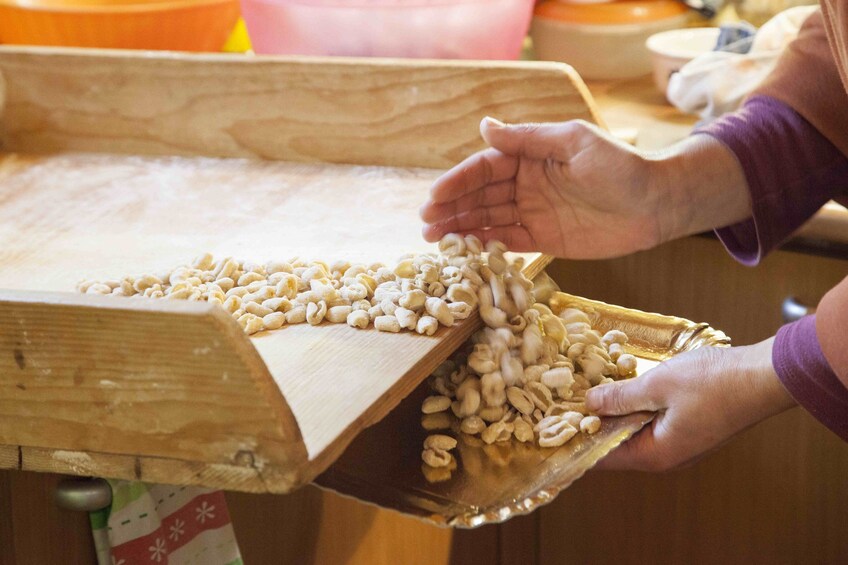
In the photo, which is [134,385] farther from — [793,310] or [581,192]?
[793,310]

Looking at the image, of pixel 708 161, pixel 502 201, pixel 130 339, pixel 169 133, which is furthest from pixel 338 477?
pixel 169 133

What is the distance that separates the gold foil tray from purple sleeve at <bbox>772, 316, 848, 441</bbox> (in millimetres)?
107

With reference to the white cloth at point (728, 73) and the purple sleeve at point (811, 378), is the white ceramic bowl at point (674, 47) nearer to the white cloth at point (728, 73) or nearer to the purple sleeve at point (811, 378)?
the white cloth at point (728, 73)

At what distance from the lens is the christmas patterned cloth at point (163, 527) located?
80cm

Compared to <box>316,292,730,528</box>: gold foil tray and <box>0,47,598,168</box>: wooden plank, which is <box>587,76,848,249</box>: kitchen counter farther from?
<box>316,292,730,528</box>: gold foil tray

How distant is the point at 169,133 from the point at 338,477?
2.29ft

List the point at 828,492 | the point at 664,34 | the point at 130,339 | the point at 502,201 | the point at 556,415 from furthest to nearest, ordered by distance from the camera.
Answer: the point at 664,34 < the point at 828,492 < the point at 502,201 < the point at 556,415 < the point at 130,339

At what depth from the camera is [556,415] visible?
782 millimetres

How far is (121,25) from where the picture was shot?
1390 millimetres

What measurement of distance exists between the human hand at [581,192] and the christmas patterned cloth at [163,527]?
0.32m

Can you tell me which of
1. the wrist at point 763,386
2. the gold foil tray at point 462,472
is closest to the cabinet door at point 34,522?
the gold foil tray at point 462,472

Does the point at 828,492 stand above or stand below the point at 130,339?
below

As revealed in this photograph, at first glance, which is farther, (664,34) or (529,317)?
(664,34)

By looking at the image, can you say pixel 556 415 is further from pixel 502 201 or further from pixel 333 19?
pixel 333 19
